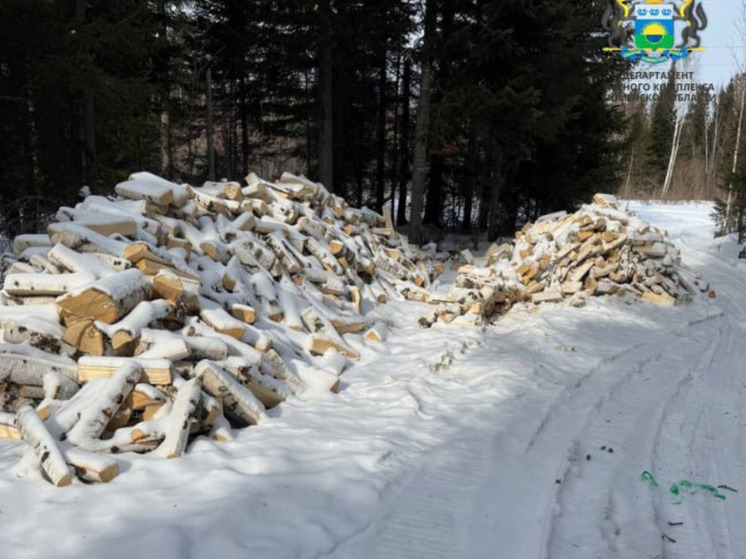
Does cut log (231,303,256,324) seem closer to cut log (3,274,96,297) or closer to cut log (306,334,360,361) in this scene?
cut log (306,334,360,361)

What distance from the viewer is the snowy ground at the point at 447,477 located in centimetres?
291

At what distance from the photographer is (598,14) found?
17.1 meters

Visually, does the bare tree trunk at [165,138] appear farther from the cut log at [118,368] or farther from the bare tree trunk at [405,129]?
the cut log at [118,368]

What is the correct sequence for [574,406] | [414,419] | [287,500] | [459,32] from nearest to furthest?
[287,500]
[414,419]
[574,406]
[459,32]

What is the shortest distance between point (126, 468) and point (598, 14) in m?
19.2

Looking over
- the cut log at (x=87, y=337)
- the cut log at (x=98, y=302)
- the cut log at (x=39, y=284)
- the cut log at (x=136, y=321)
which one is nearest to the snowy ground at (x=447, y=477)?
the cut log at (x=87, y=337)

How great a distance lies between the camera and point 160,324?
195 inches

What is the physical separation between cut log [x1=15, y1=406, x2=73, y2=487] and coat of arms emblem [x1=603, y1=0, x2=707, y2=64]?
18.6 meters

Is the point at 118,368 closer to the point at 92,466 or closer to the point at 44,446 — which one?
the point at 44,446

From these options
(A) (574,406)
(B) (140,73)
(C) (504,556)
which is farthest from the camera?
(B) (140,73)

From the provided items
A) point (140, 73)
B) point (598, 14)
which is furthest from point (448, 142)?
point (140, 73)

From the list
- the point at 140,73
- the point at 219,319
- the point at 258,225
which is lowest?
the point at 219,319

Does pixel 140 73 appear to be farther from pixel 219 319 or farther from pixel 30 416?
pixel 30 416

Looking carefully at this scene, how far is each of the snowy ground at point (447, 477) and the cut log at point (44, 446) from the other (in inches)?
3.1
